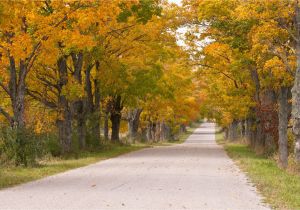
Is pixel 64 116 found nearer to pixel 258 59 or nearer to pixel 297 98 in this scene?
pixel 258 59

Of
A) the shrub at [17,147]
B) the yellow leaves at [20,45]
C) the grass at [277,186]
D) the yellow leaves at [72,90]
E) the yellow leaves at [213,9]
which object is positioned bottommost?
the grass at [277,186]

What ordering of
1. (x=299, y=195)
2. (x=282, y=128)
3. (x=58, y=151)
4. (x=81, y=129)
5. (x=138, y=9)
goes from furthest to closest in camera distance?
(x=81, y=129) < (x=58, y=151) < (x=138, y=9) < (x=282, y=128) < (x=299, y=195)

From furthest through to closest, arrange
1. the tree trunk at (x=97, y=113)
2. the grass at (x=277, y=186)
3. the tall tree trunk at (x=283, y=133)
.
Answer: the tree trunk at (x=97, y=113)
the tall tree trunk at (x=283, y=133)
the grass at (x=277, y=186)

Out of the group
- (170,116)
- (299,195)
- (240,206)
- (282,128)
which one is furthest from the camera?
(170,116)

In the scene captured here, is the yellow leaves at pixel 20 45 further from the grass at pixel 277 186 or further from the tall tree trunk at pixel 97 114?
the tall tree trunk at pixel 97 114

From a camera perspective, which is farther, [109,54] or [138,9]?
[109,54]

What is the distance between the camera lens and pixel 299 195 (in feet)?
42.9

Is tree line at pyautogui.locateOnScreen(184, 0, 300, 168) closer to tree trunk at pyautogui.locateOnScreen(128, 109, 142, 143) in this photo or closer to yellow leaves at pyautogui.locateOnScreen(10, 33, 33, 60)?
yellow leaves at pyautogui.locateOnScreen(10, 33, 33, 60)

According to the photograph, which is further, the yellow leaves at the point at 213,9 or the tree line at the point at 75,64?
the yellow leaves at the point at 213,9

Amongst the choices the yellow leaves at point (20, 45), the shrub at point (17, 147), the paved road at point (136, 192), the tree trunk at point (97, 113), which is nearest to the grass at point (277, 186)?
the paved road at point (136, 192)

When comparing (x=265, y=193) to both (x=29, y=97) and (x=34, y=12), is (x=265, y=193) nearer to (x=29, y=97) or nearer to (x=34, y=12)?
(x=34, y=12)

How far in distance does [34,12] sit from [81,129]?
13.2 meters

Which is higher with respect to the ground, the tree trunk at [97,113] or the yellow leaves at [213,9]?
the yellow leaves at [213,9]

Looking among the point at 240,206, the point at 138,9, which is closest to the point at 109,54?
the point at 138,9
